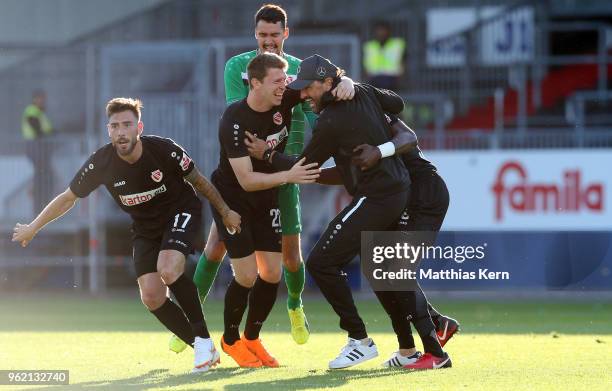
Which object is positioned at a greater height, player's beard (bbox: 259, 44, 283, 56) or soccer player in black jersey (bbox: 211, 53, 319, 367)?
player's beard (bbox: 259, 44, 283, 56)

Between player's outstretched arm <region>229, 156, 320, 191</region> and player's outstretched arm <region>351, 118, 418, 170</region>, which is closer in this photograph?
player's outstretched arm <region>351, 118, 418, 170</region>

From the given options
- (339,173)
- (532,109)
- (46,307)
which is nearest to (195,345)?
(339,173)

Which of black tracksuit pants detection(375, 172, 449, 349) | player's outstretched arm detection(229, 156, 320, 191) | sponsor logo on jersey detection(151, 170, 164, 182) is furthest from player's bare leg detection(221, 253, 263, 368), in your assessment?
black tracksuit pants detection(375, 172, 449, 349)

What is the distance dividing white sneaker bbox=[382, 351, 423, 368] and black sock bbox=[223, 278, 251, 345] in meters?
1.17

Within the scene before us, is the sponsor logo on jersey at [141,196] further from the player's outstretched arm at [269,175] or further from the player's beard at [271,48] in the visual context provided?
the player's beard at [271,48]

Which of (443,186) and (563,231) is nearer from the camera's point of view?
(443,186)

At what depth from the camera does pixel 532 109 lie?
73.5 feet

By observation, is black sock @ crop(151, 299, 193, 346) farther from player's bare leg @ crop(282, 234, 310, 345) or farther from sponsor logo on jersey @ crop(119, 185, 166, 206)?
player's bare leg @ crop(282, 234, 310, 345)

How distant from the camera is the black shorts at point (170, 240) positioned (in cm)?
978

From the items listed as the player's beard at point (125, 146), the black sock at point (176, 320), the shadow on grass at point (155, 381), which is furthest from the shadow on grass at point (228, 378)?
the player's beard at point (125, 146)

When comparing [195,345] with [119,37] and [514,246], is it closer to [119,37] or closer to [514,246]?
[514,246]

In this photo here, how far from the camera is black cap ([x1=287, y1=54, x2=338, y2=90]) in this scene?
9.16 meters

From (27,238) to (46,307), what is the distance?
7.40m

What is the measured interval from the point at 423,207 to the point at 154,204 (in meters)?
1.90
